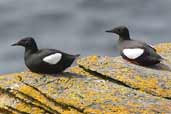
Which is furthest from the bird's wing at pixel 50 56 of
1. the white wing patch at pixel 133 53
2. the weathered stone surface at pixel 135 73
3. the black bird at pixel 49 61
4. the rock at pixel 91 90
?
the white wing patch at pixel 133 53

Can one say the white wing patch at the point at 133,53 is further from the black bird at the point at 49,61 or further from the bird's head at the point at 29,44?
the bird's head at the point at 29,44

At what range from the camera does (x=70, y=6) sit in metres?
35.4

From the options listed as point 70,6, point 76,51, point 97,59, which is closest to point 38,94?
point 97,59

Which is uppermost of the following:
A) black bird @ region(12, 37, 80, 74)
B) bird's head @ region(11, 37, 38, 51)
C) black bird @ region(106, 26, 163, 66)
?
bird's head @ region(11, 37, 38, 51)

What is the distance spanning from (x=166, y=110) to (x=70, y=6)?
23313mm

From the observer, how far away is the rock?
1236 cm

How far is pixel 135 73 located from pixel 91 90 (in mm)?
955

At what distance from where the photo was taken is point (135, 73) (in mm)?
13469

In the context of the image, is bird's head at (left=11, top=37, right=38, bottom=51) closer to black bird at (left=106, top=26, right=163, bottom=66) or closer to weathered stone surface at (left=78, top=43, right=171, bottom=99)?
weathered stone surface at (left=78, top=43, right=171, bottom=99)

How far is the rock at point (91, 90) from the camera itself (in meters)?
12.4

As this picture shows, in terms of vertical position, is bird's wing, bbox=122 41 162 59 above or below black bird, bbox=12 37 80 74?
below

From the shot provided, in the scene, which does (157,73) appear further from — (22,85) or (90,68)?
(22,85)

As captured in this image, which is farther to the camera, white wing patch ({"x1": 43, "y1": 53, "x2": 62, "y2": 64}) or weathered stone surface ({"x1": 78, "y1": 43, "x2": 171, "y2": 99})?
white wing patch ({"x1": 43, "y1": 53, "x2": 62, "y2": 64})

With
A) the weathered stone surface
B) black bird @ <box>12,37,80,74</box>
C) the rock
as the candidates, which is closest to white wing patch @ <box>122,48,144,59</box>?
the weathered stone surface
